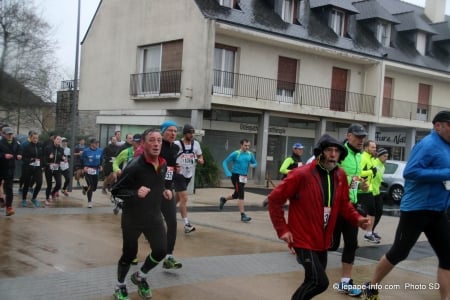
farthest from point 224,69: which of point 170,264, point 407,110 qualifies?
point 170,264

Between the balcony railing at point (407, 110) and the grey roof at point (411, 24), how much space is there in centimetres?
461

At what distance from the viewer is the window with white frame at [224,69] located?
22812mm

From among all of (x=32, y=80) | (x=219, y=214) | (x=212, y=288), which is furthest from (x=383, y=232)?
(x=32, y=80)

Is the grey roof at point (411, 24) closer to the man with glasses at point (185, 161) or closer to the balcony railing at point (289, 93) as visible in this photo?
the balcony railing at point (289, 93)

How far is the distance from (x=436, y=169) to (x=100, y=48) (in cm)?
2444

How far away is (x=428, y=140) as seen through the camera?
16.8 ft

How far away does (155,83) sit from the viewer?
23.6 meters

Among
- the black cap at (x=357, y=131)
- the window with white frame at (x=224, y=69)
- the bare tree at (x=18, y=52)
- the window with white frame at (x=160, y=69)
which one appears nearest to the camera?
the bare tree at (x=18, y=52)

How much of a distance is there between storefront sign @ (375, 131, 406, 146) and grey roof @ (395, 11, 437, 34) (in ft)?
20.6

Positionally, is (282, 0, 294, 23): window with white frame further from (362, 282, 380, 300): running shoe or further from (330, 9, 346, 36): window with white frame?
(362, 282, 380, 300): running shoe

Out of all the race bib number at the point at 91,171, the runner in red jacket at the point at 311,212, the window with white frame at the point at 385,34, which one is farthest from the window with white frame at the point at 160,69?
the runner in red jacket at the point at 311,212

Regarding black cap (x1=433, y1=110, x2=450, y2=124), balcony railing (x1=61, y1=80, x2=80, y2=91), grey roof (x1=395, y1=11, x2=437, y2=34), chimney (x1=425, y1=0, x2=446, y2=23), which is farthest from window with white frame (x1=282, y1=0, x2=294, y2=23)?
black cap (x1=433, y1=110, x2=450, y2=124)

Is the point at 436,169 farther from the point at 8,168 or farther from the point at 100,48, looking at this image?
the point at 100,48

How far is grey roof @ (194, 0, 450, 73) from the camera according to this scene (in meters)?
22.4
